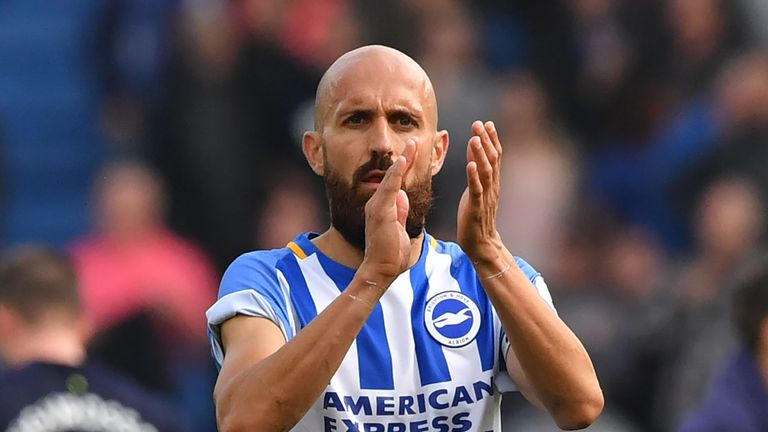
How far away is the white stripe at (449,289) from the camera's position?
13.7 feet

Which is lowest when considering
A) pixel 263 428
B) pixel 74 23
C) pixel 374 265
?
pixel 263 428

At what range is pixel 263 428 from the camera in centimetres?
376

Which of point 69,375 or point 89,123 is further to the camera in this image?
point 89,123

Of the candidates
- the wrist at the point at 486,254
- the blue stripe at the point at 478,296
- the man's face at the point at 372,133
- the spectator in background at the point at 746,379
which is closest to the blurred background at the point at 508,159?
the spectator in background at the point at 746,379

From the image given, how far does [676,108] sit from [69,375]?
5.04 m

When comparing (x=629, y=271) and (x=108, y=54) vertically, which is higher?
(x=108, y=54)

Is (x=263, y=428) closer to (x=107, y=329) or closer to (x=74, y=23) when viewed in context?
(x=107, y=329)

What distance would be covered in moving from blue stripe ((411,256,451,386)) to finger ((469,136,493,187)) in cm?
52

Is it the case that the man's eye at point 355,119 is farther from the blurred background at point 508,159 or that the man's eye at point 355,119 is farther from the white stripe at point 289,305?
the blurred background at point 508,159

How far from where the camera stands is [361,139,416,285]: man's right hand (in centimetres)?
380

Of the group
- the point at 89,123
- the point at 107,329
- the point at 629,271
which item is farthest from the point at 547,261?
the point at 89,123

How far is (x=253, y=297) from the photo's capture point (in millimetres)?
4098

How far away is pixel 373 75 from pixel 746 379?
2252 millimetres

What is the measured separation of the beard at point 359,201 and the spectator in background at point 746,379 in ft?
5.83
